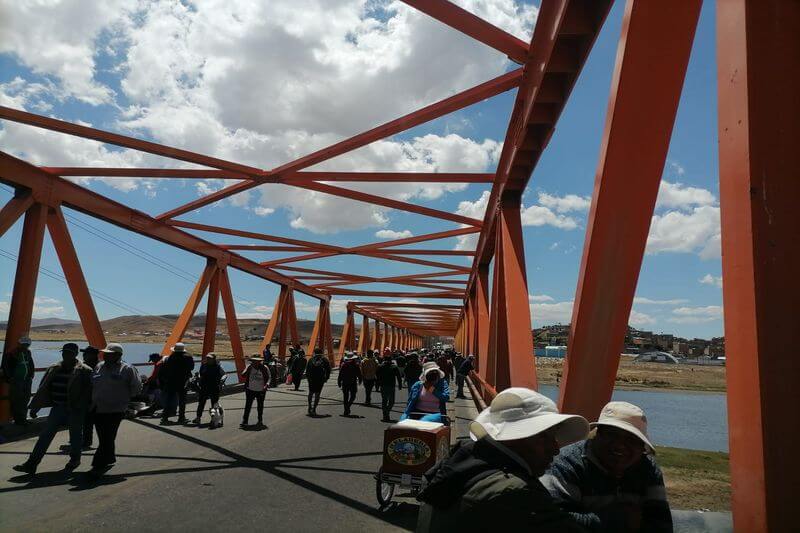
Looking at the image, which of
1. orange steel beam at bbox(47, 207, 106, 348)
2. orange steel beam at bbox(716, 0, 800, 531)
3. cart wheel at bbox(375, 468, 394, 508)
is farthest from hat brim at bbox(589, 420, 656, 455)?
orange steel beam at bbox(47, 207, 106, 348)

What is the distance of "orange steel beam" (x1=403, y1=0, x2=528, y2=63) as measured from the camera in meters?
5.59

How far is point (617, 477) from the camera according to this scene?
2504 millimetres

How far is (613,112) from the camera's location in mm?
3855

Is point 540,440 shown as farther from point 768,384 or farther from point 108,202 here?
point 108,202

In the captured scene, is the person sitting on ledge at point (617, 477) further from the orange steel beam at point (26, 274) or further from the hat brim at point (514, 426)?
the orange steel beam at point (26, 274)

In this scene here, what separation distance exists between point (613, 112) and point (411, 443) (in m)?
3.86

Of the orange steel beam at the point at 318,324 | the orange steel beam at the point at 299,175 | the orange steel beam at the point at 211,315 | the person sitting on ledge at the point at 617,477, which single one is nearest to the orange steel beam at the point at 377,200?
the orange steel beam at the point at 299,175

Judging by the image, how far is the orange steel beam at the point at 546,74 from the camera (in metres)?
5.20

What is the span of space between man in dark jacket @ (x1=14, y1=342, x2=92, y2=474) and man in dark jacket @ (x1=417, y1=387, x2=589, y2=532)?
6498 millimetres

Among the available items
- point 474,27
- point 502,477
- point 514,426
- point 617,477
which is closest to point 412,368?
point 474,27

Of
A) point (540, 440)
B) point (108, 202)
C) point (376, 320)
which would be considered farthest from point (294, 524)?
point (376, 320)

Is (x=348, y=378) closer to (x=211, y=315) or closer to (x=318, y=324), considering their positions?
(x=211, y=315)

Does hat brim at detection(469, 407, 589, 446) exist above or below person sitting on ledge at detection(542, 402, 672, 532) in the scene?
above

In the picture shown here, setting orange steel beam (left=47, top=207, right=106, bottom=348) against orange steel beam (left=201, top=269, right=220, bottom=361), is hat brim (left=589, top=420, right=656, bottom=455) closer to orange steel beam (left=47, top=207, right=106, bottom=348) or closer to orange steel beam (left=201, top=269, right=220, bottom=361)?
orange steel beam (left=47, top=207, right=106, bottom=348)
